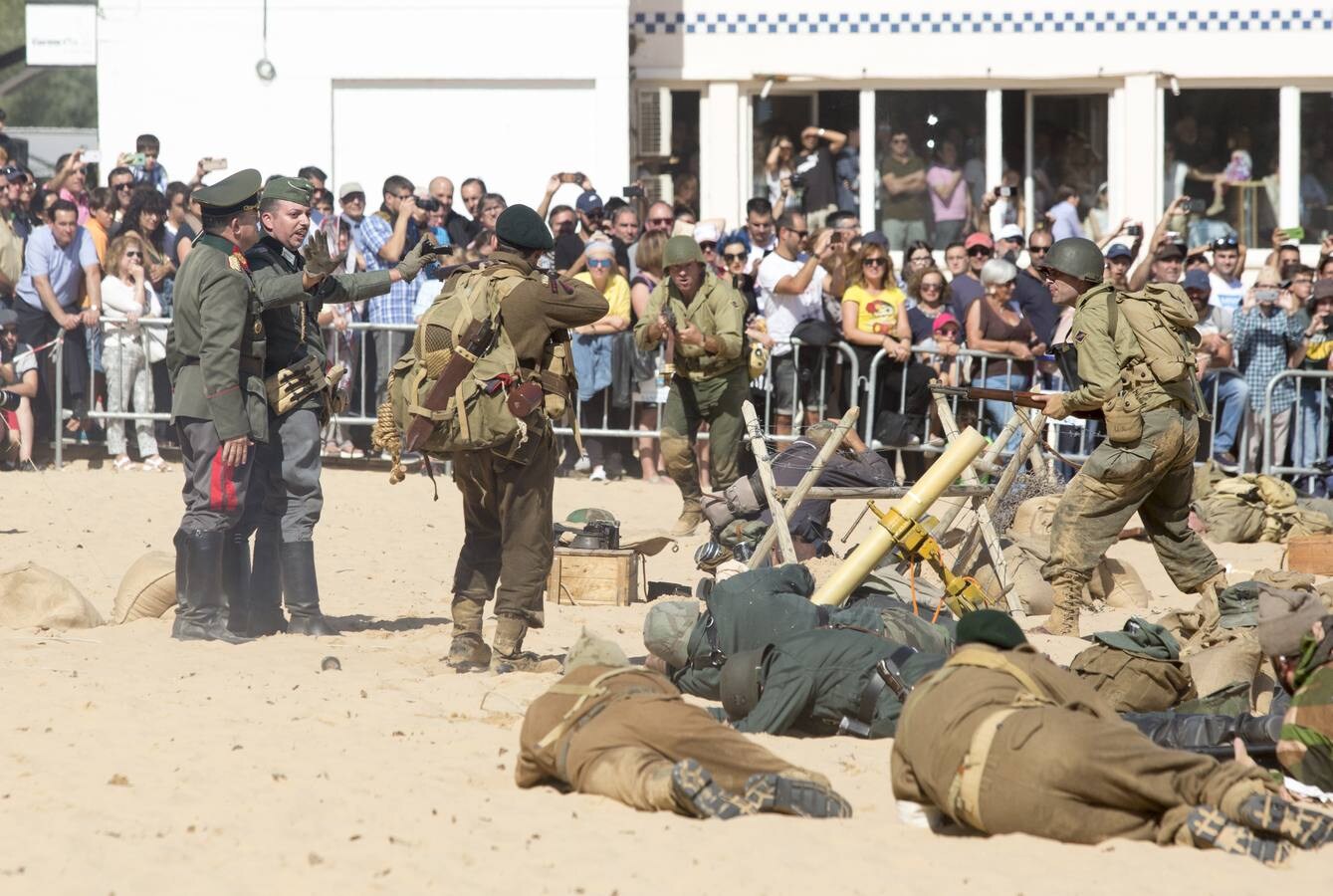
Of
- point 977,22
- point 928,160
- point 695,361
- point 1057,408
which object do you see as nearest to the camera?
point 1057,408

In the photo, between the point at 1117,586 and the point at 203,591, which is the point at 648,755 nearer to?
the point at 203,591

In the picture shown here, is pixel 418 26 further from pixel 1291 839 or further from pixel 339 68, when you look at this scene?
pixel 1291 839

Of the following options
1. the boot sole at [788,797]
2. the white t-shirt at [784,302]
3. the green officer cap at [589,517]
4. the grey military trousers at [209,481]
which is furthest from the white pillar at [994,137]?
the boot sole at [788,797]

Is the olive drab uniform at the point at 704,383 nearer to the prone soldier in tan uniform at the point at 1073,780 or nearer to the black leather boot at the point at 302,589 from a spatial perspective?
the black leather boot at the point at 302,589

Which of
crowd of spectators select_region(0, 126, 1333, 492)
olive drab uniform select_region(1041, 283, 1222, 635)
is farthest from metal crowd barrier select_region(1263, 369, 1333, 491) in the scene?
olive drab uniform select_region(1041, 283, 1222, 635)

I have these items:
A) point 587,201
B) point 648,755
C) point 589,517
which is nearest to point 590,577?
point 589,517

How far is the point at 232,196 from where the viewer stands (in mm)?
8789

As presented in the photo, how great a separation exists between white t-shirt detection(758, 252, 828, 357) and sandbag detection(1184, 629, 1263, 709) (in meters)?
6.77

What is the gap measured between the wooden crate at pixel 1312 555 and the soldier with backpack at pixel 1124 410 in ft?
7.12

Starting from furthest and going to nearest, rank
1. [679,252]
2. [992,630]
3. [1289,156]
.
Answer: [1289,156], [679,252], [992,630]

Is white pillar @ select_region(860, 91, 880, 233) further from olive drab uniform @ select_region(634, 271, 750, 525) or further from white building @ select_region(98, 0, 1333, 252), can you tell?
olive drab uniform @ select_region(634, 271, 750, 525)

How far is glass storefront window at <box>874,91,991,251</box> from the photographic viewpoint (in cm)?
1833

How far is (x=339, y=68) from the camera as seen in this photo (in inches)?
696

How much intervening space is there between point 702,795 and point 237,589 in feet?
13.2
